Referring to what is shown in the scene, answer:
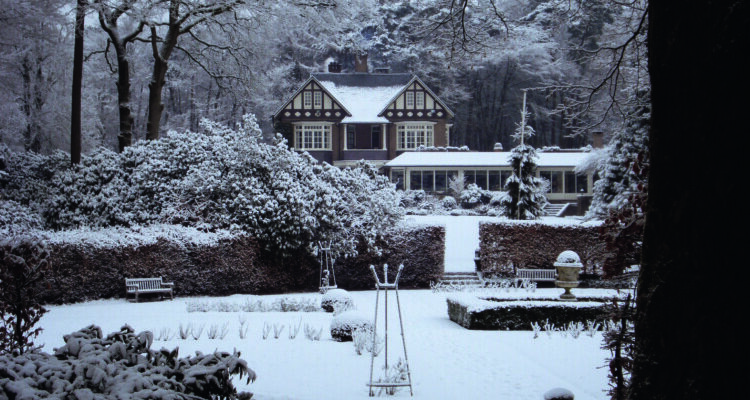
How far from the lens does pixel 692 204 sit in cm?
328

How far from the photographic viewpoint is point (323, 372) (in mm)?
8141

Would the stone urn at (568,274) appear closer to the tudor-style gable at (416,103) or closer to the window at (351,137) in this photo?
the tudor-style gable at (416,103)

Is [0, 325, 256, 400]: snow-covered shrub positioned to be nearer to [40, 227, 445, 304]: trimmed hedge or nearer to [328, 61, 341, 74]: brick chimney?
[40, 227, 445, 304]: trimmed hedge

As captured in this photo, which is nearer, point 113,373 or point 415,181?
point 113,373

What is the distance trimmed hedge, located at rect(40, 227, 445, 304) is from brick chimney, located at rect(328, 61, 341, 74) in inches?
1301

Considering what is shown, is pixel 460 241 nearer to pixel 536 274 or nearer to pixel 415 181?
pixel 536 274

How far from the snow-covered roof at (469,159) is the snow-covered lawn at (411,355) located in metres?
26.7

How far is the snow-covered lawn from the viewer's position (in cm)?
743

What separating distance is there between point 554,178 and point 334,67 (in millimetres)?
19165

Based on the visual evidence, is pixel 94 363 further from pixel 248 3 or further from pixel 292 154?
pixel 248 3

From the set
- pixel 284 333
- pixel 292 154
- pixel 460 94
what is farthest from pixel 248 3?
pixel 460 94

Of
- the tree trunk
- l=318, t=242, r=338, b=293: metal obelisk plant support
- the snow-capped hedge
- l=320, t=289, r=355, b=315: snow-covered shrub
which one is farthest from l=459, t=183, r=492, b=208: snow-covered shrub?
A: l=320, t=289, r=355, b=315: snow-covered shrub

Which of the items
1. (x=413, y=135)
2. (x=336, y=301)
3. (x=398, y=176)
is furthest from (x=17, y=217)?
(x=413, y=135)

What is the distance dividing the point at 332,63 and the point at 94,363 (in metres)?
47.8
